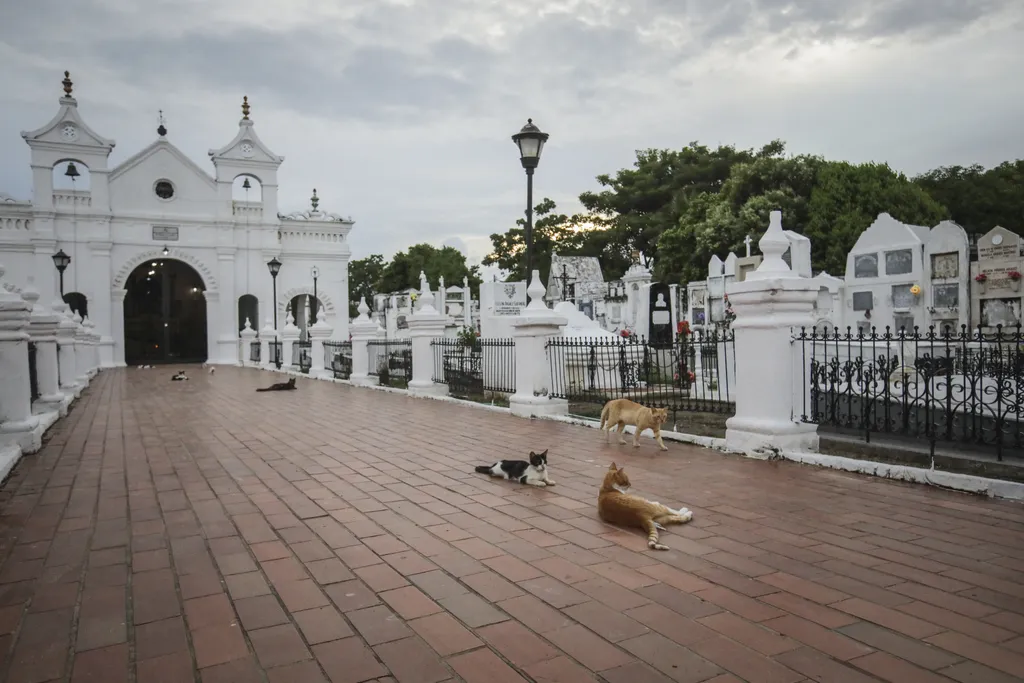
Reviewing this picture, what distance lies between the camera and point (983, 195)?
31812 millimetres

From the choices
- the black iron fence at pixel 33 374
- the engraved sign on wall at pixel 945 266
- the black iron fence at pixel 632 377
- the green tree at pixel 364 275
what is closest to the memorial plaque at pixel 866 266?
the engraved sign on wall at pixel 945 266

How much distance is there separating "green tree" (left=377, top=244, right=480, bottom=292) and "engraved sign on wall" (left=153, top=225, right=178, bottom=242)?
2020cm

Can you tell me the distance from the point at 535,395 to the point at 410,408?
8.03 ft

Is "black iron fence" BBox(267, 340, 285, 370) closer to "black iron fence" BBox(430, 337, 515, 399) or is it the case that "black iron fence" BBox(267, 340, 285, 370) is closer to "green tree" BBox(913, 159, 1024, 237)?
"black iron fence" BBox(430, 337, 515, 399)

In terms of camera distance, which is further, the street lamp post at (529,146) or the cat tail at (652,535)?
the street lamp post at (529,146)

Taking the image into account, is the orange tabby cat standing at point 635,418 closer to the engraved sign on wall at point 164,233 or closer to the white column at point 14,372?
the white column at point 14,372

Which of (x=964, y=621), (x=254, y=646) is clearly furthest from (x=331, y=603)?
(x=964, y=621)

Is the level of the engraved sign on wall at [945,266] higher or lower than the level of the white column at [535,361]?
higher

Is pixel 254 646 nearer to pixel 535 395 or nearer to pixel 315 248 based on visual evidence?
pixel 535 395

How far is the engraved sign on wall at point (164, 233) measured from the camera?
33.6 metres

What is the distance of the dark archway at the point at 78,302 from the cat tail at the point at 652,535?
34.1 meters

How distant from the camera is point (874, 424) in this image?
245 inches

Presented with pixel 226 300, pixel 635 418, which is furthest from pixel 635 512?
pixel 226 300

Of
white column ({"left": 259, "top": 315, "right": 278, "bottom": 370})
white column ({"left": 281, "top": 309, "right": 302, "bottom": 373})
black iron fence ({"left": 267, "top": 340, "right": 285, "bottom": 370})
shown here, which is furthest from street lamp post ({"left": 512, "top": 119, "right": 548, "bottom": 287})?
white column ({"left": 259, "top": 315, "right": 278, "bottom": 370})
